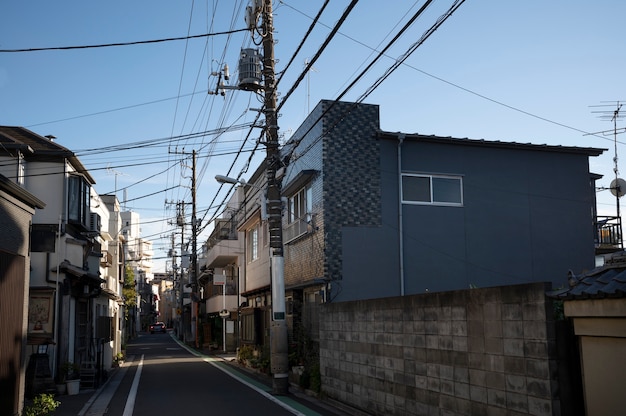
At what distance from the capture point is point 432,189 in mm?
20766

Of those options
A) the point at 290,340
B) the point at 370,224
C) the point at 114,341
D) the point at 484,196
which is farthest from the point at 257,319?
the point at 484,196

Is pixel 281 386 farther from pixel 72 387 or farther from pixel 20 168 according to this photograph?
pixel 20 168

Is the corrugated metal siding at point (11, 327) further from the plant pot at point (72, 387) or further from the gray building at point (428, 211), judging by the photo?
the gray building at point (428, 211)

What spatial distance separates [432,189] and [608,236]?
8.01m

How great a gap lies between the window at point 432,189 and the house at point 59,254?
10737mm

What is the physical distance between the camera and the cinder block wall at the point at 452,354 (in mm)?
7621

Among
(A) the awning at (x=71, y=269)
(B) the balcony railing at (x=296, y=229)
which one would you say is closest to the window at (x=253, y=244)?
(B) the balcony railing at (x=296, y=229)

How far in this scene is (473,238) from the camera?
20.8 meters

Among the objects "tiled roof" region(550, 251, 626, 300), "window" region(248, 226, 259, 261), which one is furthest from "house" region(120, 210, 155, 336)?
"tiled roof" region(550, 251, 626, 300)

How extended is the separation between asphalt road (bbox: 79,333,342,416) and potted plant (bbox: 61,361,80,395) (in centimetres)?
76

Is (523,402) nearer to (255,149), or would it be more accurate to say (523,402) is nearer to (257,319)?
(255,149)

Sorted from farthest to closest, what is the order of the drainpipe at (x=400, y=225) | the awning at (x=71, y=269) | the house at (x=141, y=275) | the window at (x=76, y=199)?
the house at (x=141, y=275) < the window at (x=76, y=199) < the drainpipe at (x=400, y=225) < the awning at (x=71, y=269)

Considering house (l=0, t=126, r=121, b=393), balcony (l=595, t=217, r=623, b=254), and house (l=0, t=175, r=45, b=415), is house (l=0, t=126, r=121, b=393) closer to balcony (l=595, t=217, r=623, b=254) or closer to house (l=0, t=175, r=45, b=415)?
house (l=0, t=175, r=45, b=415)

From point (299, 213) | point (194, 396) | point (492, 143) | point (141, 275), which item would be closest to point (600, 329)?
point (194, 396)
